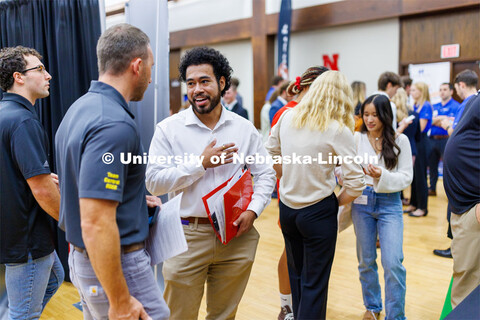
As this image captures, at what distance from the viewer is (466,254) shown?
6.95ft

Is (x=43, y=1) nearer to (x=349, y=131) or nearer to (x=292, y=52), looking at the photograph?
(x=349, y=131)

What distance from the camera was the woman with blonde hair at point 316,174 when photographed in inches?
80.6

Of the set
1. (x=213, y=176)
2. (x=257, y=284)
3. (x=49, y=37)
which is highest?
(x=49, y=37)

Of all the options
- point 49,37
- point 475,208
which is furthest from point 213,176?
point 49,37

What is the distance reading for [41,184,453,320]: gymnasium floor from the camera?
2844 mm

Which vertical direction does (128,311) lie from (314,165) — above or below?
below

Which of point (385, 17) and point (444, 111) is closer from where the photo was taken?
point (444, 111)

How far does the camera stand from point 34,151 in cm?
182

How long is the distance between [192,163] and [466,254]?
1.49 meters

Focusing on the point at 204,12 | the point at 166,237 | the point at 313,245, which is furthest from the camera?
the point at 204,12

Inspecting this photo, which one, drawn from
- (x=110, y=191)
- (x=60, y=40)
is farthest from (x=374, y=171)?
(x=60, y=40)

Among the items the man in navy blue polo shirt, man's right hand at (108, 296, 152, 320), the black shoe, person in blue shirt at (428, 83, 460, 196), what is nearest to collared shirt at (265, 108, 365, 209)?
the man in navy blue polo shirt

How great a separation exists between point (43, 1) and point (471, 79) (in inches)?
156

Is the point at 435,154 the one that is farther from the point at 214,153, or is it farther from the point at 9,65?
the point at 9,65
